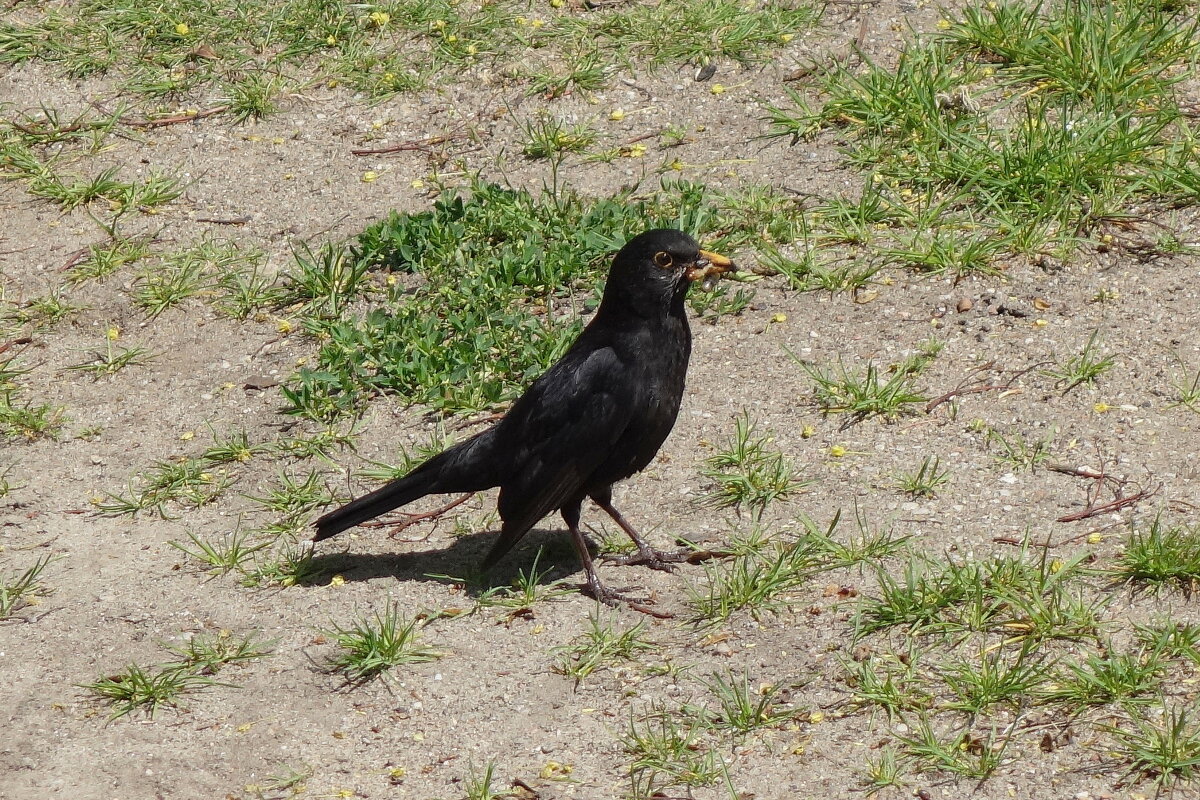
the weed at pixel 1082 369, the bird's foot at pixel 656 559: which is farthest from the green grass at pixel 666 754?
the weed at pixel 1082 369

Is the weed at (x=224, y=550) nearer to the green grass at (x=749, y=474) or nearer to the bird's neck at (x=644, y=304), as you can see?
the bird's neck at (x=644, y=304)

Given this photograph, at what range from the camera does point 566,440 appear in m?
5.11

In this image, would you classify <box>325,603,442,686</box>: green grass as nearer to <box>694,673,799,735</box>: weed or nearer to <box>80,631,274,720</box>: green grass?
<box>80,631,274,720</box>: green grass

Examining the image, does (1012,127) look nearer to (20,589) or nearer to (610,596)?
(610,596)

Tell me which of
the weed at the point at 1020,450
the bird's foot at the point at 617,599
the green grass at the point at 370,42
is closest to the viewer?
the bird's foot at the point at 617,599

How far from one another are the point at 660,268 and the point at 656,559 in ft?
3.67

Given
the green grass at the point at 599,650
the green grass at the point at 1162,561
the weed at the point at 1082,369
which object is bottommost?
the green grass at the point at 599,650

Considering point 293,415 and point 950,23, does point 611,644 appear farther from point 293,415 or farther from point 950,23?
point 950,23

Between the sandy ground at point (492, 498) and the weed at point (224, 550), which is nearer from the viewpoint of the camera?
the sandy ground at point (492, 498)

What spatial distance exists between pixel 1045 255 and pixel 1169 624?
2526 millimetres

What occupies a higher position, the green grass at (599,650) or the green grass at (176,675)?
the green grass at (599,650)

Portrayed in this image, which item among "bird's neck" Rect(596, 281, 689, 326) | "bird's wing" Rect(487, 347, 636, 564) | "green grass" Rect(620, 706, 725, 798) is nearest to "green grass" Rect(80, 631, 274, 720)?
"bird's wing" Rect(487, 347, 636, 564)

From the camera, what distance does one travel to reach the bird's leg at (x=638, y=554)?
5.27m

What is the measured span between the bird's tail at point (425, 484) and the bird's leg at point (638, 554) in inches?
18.0
